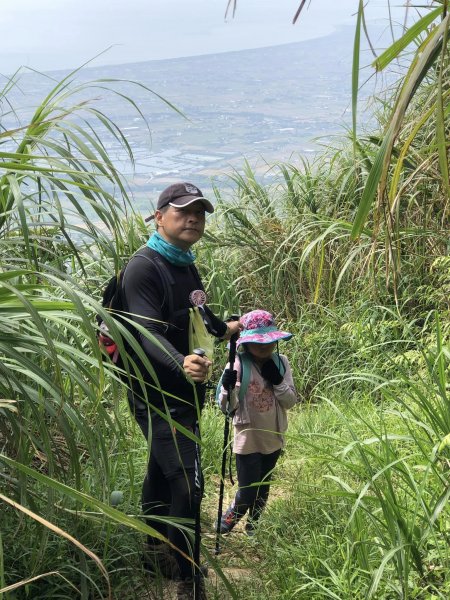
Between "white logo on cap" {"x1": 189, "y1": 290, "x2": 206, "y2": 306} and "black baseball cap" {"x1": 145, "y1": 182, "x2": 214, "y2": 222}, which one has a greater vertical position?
"black baseball cap" {"x1": 145, "y1": 182, "x2": 214, "y2": 222}

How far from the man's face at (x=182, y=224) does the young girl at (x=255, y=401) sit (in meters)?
0.69

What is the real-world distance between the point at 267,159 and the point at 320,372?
111 inches

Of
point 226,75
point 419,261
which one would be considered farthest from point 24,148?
point 226,75

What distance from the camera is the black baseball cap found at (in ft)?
12.5

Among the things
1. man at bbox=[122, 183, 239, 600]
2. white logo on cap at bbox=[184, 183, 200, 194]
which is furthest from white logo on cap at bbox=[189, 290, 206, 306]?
white logo on cap at bbox=[184, 183, 200, 194]

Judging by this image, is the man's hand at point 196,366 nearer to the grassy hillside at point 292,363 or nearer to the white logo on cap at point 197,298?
the grassy hillside at point 292,363

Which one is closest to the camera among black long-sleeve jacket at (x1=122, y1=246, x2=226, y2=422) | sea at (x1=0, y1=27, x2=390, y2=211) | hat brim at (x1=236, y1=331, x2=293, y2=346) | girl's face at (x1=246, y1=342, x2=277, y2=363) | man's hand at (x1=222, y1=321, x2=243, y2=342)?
black long-sleeve jacket at (x1=122, y1=246, x2=226, y2=422)

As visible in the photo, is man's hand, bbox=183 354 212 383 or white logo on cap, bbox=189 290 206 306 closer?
man's hand, bbox=183 354 212 383

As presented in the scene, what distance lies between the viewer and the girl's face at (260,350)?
4418 millimetres

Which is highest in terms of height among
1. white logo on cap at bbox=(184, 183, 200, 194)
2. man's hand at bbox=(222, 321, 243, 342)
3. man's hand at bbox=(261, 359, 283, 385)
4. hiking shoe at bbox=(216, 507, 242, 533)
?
white logo on cap at bbox=(184, 183, 200, 194)

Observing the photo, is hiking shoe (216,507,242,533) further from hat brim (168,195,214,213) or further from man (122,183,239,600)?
hat brim (168,195,214,213)

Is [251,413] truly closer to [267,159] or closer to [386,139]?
[386,139]

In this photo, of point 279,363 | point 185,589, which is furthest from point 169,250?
point 185,589

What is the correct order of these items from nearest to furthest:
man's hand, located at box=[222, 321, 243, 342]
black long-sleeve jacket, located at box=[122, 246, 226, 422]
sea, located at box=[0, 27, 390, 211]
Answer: black long-sleeve jacket, located at box=[122, 246, 226, 422]
man's hand, located at box=[222, 321, 243, 342]
sea, located at box=[0, 27, 390, 211]
